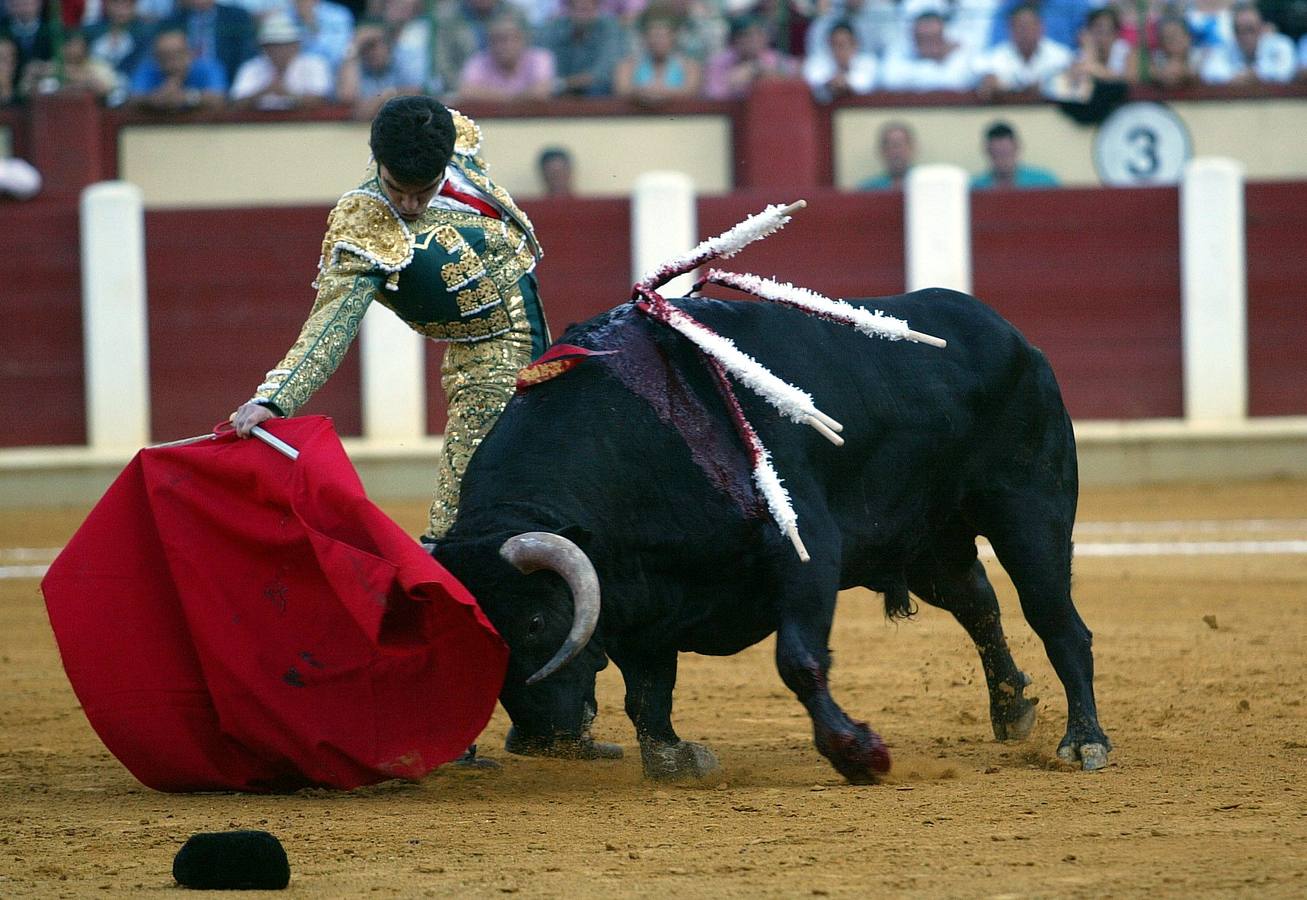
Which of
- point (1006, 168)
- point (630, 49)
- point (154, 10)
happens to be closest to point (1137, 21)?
point (1006, 168)

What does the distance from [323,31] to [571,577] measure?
23.7 ft

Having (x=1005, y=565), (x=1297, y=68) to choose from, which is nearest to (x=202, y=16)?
(x=1297, y=68)

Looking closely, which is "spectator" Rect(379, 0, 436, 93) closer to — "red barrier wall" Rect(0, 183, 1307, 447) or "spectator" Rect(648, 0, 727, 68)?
"red barrier wall" Rect(0, 183, 1307, 447)

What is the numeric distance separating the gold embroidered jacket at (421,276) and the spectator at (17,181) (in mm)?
6286

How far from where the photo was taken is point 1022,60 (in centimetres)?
962

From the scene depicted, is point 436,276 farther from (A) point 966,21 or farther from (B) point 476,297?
(A) point 966,21

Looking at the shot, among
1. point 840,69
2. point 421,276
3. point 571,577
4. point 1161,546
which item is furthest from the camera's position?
point 840,69

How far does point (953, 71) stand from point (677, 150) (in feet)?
4.78

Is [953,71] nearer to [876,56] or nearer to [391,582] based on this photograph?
[876,56]

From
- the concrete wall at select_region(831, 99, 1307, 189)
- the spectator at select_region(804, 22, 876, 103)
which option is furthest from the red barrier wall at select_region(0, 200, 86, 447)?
the concrete wall at select_region(831, 99, 1307, 189)

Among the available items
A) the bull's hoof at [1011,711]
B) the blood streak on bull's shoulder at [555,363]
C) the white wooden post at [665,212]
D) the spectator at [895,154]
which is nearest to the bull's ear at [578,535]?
the blood streak on bull's shoulder at [555,363]

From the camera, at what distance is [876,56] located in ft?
31.9

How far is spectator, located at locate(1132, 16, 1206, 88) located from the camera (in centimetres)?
966

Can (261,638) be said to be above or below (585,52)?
below
